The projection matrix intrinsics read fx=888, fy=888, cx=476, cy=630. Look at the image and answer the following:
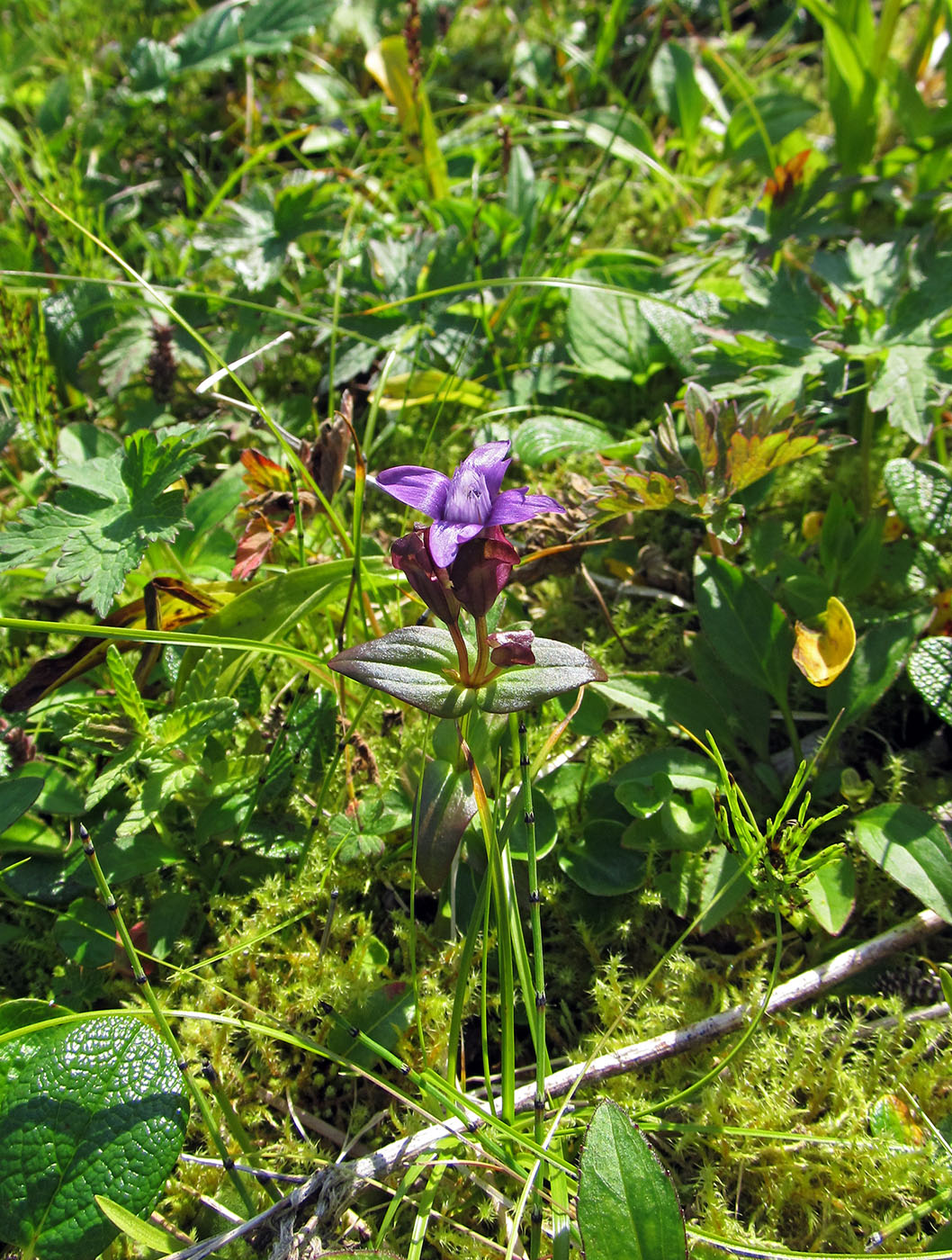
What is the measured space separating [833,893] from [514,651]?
753 mm

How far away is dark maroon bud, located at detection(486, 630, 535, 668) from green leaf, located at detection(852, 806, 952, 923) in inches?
29.9

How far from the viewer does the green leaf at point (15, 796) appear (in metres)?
A: 1.61

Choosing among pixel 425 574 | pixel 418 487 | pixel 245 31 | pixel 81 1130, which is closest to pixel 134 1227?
pixel 81 1130

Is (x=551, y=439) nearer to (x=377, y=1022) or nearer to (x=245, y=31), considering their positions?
(x=377, y=1022)

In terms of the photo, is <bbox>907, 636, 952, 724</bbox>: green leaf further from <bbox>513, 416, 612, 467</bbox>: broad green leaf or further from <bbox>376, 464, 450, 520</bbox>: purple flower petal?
<bbox>376, 464, 450, 520</bbox>: purple flower petal

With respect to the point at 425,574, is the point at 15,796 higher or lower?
lower

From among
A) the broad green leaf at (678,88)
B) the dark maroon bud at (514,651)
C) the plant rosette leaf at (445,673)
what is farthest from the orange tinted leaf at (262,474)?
the broad green leaf at (678,88)

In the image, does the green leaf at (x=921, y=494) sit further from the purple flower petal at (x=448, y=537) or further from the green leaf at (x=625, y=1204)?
the green leaf at (x=625, y=1204)

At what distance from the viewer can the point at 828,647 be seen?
177 cm

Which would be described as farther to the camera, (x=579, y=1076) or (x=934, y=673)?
(x=934, y=673)

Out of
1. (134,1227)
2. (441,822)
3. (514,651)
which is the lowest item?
(134,1227)

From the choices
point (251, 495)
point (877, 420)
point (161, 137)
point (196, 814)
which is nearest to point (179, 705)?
point (196, 814)

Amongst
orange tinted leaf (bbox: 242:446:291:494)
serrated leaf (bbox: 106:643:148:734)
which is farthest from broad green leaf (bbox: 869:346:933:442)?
serrated leaf (bbox: 106:643:148:734)

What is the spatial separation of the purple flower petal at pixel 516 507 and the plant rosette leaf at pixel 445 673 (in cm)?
29
